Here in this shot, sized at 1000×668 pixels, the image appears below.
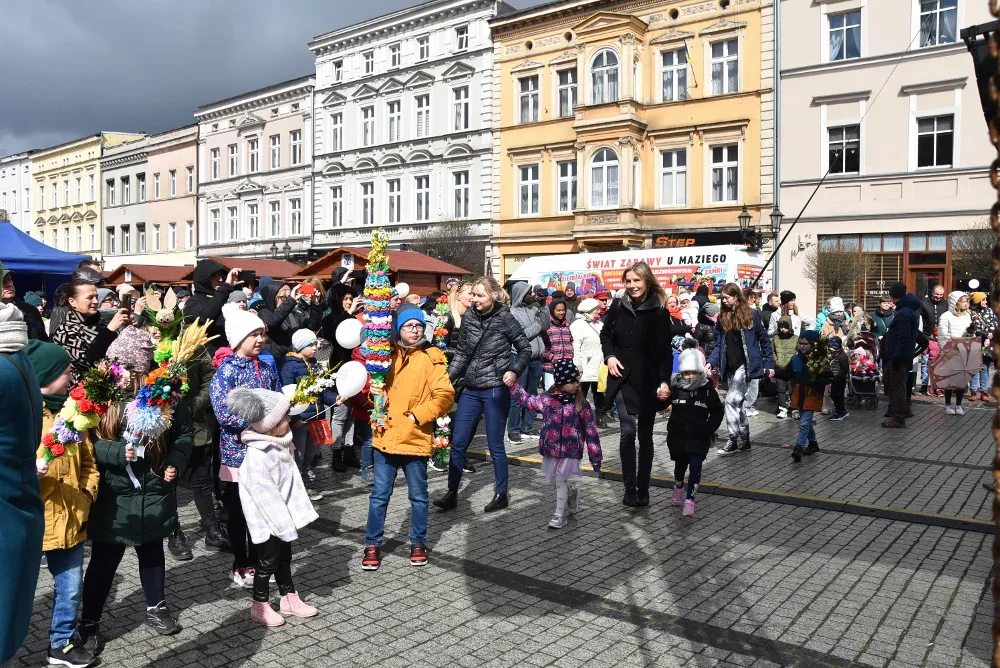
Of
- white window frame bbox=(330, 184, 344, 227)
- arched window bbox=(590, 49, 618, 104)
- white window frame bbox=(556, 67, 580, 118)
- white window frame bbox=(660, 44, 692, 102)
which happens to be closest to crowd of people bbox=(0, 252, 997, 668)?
white window frame bbox=(660, 44, 692, 102)

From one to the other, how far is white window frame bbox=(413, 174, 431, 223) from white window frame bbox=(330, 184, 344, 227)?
4893 millimetres

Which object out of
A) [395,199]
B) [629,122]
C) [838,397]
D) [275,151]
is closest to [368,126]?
[395,199]

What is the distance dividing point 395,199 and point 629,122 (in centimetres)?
1301

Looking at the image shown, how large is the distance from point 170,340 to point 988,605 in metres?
5.12

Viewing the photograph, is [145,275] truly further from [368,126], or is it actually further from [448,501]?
[448,501]

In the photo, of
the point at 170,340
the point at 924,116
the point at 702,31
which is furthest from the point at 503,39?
the point at 170,340

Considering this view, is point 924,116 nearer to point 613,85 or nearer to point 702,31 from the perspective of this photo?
point 702,31

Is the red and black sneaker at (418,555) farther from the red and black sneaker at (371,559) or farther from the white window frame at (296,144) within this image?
the white window frame at (296,144)

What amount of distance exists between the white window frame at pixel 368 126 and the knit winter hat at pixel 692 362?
33.1 m

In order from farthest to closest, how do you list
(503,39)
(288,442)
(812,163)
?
(503,39) → (812,163) → (288,442)

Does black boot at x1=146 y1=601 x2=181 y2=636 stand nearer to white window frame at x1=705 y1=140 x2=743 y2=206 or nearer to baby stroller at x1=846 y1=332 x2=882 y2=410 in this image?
baby stroller at x1=846 y1=332 x2=882 y2=410

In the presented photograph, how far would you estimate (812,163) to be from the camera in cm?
2559

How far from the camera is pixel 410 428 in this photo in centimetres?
558

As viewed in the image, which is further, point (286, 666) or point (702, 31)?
point (702, 31)
